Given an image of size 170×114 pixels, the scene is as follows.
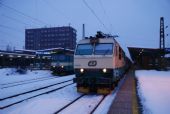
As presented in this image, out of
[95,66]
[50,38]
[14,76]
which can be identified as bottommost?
[14,76]

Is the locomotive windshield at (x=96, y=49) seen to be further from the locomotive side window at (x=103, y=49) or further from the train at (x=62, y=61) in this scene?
the train at (x=62, y=61)

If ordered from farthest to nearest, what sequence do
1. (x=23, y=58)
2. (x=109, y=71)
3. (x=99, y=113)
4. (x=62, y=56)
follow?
(x=23, y=58) < (x=62, y=56) < (x=109, y=71) < (x=99, y=113)

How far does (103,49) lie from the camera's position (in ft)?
41.7

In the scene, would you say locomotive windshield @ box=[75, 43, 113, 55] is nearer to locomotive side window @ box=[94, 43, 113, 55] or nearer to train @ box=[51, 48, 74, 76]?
locomotive side window @ box=[94, 43, 113, 55]

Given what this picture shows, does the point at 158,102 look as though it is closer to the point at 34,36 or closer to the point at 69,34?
the point at 69,34

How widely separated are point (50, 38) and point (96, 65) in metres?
113

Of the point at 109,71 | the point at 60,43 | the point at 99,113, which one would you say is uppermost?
the point at 60,43

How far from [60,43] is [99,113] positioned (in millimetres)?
114205

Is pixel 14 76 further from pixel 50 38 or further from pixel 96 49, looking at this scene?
pixel 50 38

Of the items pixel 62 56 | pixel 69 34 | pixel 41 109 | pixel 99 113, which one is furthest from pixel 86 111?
pixel 69 34

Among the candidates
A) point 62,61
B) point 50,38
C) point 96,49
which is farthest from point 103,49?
point 50,38

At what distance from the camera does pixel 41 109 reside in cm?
920

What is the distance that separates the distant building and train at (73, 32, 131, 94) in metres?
105

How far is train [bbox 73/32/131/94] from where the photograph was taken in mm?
12258
